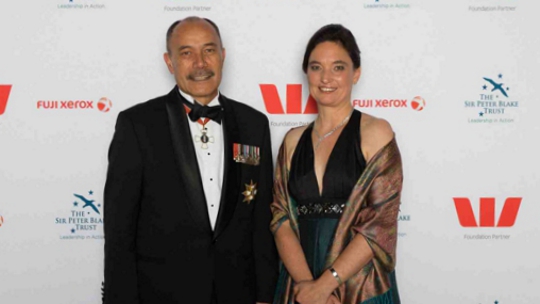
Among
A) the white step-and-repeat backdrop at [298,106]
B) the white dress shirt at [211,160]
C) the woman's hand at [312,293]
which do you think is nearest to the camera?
the woman's hand at [312,293]

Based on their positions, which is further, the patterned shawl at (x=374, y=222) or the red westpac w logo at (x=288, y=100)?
the red westpac w logo at (x=288, y=100)

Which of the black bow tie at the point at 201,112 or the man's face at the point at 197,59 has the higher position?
the man's face at the point at 197,59

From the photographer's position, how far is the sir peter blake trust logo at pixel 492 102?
2.78 m

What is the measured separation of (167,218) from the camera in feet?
6.77

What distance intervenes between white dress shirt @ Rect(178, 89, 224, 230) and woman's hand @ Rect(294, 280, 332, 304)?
0.38 metres

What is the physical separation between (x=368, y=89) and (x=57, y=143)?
58.8 inches

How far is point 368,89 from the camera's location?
278 centimetres

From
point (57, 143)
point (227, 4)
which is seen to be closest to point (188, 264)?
point (57, 143)

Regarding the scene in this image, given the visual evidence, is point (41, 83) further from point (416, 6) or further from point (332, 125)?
point (416, 6)

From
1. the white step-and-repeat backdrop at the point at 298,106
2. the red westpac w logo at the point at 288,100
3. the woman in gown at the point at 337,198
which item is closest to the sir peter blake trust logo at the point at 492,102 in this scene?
the white step-and-repeat backdrop at the point at 298,106

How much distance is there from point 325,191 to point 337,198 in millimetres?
48

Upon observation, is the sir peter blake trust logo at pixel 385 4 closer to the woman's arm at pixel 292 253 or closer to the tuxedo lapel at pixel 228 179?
the tuxedo lapel at pixel 228 179

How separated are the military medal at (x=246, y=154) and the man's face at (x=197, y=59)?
0.71 ft

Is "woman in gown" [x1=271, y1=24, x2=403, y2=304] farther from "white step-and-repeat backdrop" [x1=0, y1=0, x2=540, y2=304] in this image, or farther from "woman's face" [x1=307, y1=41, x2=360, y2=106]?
"white step-and-repeat backdrop" [x1=0, y1=0, x2=540, y2=304]
